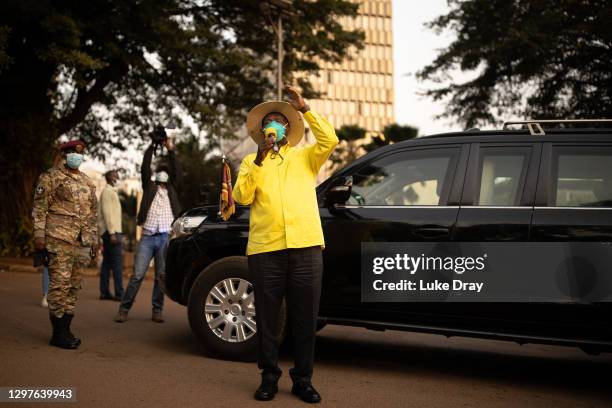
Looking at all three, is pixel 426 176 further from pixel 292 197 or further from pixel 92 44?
pixel 92 44

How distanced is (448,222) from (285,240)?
4.90ft

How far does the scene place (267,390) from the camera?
4.87m

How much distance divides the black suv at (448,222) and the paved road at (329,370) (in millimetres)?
444

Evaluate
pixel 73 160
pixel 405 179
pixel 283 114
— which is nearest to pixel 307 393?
pixel 283 114

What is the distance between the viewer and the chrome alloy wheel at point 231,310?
20.2ft

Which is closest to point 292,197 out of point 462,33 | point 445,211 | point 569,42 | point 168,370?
point 445,211

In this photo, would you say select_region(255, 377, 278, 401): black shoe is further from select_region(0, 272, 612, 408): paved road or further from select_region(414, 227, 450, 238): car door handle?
select_region(414, 227, 450, 238): car door handle

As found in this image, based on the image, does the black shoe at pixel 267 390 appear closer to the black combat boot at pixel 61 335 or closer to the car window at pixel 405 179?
the car window at pixel 405 179

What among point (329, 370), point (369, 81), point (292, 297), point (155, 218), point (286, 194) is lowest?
point (329, 370)

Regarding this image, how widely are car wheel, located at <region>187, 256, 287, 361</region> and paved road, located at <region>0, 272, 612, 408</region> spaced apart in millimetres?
154

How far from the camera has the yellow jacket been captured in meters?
4.84

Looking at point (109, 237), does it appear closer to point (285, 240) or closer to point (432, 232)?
point (432, 232)

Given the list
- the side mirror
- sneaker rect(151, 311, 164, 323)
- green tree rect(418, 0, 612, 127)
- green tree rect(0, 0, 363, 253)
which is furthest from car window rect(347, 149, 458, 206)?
green tree rect(418, 0, 612, 127)

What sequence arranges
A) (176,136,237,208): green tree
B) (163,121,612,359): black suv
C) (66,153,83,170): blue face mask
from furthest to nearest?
(176,136,237,208): green tree
(66,153,83,170): blue face mask
(163,121,612,359): black suv
